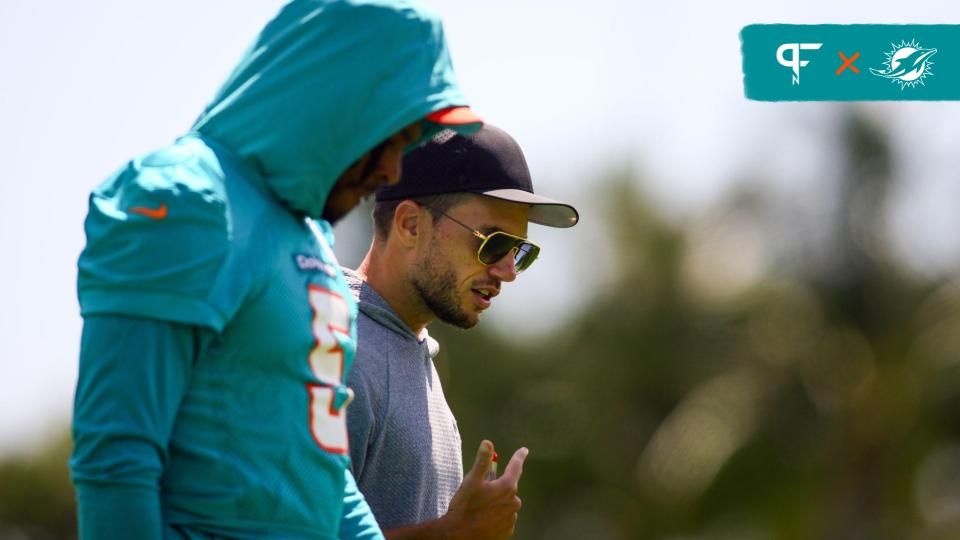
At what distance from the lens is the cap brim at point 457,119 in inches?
124

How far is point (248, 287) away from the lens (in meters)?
2.83

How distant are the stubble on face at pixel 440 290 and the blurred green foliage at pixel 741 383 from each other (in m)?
17.0

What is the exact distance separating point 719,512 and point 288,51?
19611 millimetres

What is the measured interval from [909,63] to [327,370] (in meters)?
7.67

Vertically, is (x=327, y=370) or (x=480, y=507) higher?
(x=327, y=370)

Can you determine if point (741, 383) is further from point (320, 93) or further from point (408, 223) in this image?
point (320, 93)

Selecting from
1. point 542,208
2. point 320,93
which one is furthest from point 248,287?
point 542,208

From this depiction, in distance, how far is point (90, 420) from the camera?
8.82 ft

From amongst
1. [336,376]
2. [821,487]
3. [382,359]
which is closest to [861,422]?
[821,487]

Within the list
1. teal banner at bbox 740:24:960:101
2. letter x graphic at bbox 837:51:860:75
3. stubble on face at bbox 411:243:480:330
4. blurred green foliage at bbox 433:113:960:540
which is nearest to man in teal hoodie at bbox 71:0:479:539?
stubble on face at bbox 411:243:480:330

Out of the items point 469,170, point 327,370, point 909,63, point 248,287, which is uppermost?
point 248,287

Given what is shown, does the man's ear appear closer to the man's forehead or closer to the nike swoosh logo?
the man's forehead

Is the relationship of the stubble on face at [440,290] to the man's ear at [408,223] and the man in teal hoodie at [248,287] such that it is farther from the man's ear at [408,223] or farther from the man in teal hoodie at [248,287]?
the man in teal hoodie at [248,287]

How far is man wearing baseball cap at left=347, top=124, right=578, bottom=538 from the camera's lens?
4.29m
